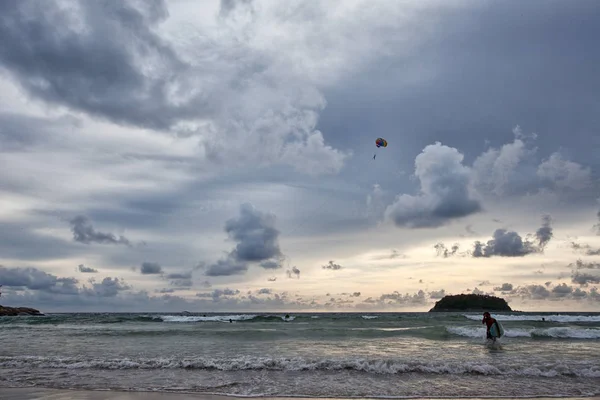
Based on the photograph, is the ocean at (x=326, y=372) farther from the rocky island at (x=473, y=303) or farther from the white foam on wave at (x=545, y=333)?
the rocky island at (x=473, y=303)

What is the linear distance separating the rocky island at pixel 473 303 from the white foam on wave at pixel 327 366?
499ft

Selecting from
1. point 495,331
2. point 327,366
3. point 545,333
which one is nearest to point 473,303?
point 545,333

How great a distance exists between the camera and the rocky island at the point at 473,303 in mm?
155625

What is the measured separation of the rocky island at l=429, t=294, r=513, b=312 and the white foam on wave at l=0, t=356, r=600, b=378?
152 meters

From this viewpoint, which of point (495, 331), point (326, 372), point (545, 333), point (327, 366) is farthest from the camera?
point (545, 333)

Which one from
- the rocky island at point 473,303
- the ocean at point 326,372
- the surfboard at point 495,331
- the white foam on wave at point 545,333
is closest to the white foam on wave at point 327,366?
the ocean at point 326,372

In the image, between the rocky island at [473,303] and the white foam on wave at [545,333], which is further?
the rocky island at [473,303]

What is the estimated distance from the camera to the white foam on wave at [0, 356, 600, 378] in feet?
48.4

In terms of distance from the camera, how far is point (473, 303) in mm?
158375

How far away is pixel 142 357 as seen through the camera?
1888 cm

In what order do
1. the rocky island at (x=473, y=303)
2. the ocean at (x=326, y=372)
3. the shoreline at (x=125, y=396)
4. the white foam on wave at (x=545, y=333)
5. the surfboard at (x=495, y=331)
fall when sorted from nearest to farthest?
the shoreline at (x=125, y=396) < the ocean at (x=326, y=372) < the surfboard at (x=495, y=331) < the white foam on wave at (x=545, y=333) < the rocky island at (x=473, y=303)

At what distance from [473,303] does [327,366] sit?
161 m

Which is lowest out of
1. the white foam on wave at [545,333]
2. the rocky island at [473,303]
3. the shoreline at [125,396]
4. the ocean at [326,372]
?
the rocky island at [473,303]

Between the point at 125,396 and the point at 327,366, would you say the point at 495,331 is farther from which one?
the point at 125,396
